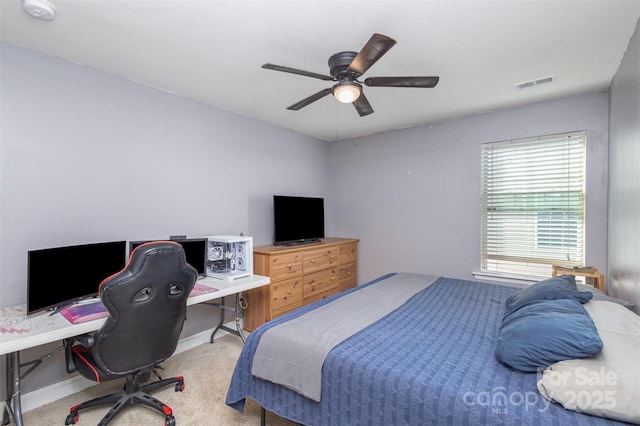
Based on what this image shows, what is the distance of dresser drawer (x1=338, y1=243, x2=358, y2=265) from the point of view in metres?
4.32

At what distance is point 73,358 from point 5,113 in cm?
175

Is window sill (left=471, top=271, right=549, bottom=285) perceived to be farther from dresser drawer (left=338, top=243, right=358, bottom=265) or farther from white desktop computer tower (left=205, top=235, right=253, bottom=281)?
white desktop computer tower (left=205, top=235, right=253, bottom=281)

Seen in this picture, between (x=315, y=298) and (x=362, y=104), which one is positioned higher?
(x=362, y=104)

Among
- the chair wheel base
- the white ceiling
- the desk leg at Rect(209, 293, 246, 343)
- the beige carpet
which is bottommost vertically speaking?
the beige carpet

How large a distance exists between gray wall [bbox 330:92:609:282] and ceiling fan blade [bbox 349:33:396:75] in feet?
7.77

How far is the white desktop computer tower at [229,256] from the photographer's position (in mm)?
3025

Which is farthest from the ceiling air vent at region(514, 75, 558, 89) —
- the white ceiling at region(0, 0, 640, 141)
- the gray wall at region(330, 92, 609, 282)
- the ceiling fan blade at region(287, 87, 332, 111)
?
the ceiling fan blade at region(287, 87, 332, 111)

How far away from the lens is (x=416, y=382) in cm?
130

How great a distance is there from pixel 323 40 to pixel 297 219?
8.09 ft

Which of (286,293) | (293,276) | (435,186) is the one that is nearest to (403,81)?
(435,186)

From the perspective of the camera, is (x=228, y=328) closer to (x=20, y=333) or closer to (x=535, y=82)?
(x=20, y=333)

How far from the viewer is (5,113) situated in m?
2.04

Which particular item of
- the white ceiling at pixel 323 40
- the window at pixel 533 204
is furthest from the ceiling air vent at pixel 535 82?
the window at pixel 533 204

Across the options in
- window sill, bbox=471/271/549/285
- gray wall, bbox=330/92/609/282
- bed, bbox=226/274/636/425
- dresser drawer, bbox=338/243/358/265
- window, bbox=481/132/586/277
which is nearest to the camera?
bed, bbox=226/274/636/425
